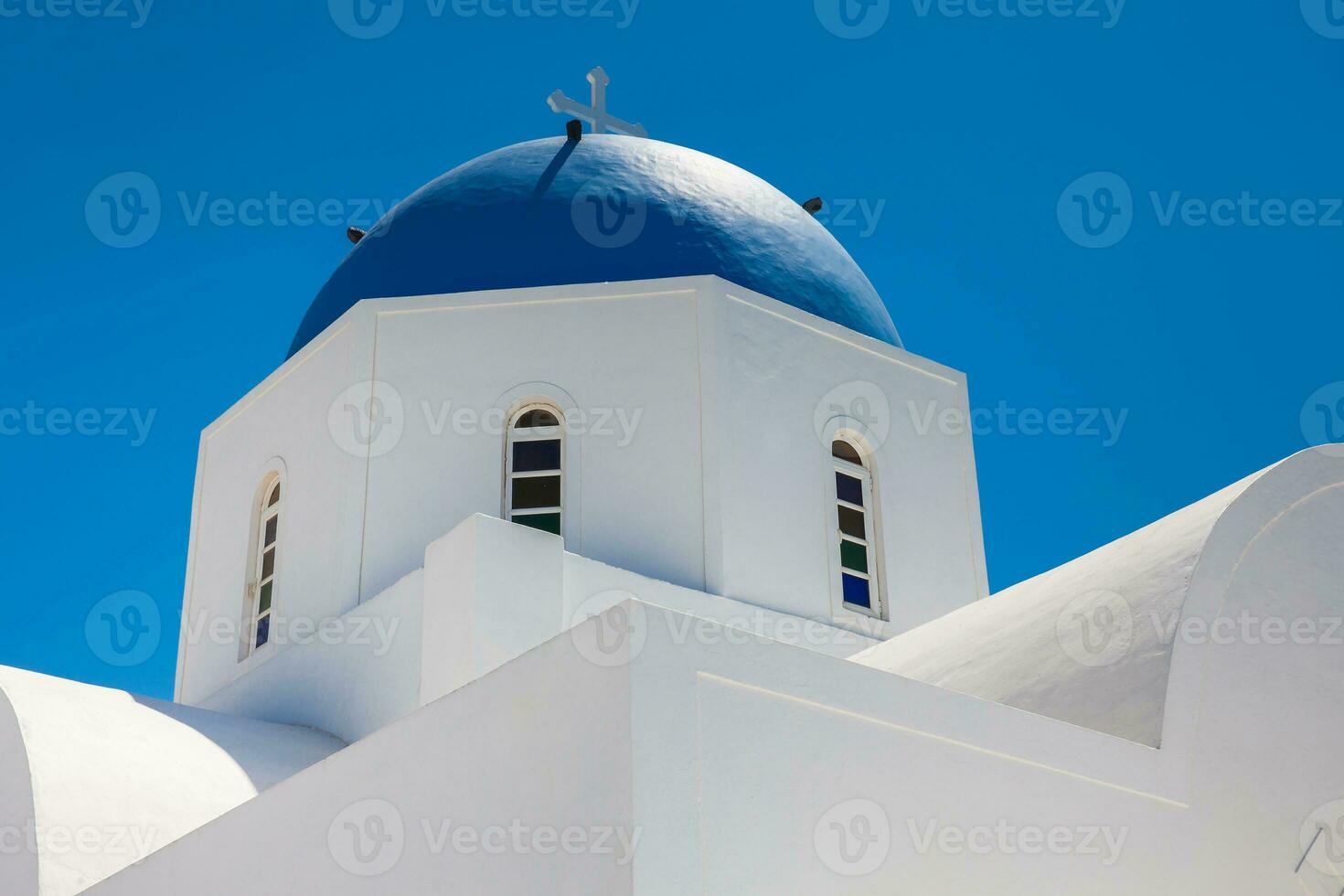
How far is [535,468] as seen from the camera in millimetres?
10352

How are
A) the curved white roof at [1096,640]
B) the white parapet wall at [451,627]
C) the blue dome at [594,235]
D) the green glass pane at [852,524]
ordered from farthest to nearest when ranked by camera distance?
the blue dome at [594,235] < the green glass pane at [852,524] < the white parapet wall at [451,627] < the curved white roof at [1096,640]

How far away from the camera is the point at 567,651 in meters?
5.61

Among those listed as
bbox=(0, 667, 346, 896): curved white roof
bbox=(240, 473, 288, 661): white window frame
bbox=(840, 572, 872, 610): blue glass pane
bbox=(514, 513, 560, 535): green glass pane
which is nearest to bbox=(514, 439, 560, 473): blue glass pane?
bbox=(514, 513, 560, 535): green glass pane

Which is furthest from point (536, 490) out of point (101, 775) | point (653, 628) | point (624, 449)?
point (653, 628)

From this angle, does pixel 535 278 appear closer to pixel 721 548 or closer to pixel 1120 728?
pixel 721 548

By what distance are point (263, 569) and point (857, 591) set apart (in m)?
4.12

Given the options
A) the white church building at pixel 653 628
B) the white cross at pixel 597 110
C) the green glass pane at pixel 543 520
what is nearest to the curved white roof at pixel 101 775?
the white church building at pixel 653 628

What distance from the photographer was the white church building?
224 inches

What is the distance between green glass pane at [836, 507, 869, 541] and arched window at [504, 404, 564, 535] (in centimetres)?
193

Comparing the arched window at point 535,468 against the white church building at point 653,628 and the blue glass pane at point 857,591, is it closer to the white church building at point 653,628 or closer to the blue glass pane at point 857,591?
the white church building at point 653,628

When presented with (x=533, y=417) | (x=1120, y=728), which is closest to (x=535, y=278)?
(x=533, y=417)

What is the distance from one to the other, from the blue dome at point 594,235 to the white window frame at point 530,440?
3.12ft

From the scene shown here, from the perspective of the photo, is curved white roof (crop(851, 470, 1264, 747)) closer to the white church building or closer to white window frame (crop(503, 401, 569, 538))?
the white church building

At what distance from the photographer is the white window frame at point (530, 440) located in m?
10.2
